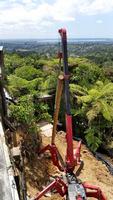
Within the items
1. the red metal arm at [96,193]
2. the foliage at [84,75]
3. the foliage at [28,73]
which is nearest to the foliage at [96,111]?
the foliage at [84,75]

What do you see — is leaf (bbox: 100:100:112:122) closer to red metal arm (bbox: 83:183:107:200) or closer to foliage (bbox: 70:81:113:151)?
foliage (bbox: 70:81:113:151)

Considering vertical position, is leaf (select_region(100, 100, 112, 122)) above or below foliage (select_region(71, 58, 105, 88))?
below

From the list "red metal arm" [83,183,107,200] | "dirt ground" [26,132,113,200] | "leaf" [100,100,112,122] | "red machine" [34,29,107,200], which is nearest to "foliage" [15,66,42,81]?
"leaf" [100,100,112,122]

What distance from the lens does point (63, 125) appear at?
59.6 ft

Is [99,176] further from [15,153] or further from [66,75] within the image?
[15,153]

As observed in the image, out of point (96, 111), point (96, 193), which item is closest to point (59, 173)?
point (96, 193)

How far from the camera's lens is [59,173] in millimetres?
12211

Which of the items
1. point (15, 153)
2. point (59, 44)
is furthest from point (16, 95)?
point (15, 153)

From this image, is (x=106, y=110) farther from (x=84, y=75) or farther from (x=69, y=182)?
(x=69, y=182)

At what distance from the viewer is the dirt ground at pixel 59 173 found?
11.1 meters

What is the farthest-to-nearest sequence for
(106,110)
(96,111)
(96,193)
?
(96,111) → (106,110) → (96,193)

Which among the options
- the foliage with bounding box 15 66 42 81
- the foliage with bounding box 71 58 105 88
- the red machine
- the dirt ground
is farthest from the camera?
the foliage with bounding box 15 66 42 81

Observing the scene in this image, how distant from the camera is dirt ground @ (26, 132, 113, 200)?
11.1 metres

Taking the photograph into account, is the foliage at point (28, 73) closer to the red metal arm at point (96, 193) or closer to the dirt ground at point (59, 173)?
the dirt ground at point (59, 173)
